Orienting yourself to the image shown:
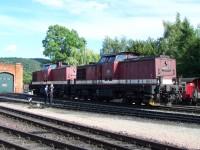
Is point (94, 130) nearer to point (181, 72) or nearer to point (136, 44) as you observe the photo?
point (181, 72)

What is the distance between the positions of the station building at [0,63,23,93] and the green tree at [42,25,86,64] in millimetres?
42537

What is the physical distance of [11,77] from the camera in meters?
66.9

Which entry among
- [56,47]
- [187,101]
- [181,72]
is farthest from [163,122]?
[56,47]

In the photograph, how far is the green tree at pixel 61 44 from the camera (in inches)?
4377

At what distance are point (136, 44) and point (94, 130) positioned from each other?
5708cm

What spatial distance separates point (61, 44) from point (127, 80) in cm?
8441

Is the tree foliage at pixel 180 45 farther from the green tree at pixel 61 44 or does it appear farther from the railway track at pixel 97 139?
the green tree at pixel 61 44

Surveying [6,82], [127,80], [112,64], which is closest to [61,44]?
[6,82]

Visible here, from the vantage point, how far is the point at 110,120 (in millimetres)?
21672

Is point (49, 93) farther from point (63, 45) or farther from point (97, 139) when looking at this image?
point (63, 45)

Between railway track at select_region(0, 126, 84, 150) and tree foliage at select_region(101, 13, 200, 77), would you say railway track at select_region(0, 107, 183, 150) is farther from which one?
tree foliage at select_region(101, 13, 200, 77)

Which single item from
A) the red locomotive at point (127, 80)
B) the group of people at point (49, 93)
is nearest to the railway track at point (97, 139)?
the red locomotive at point (127, 80)

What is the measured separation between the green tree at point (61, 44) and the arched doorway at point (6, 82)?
4359 cm

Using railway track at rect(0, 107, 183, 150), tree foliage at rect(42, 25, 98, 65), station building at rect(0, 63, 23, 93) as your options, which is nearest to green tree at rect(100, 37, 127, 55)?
tree foliage at rect(42, 25, 98, 65)
